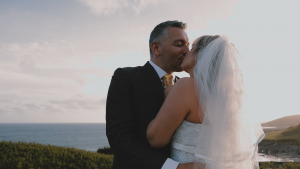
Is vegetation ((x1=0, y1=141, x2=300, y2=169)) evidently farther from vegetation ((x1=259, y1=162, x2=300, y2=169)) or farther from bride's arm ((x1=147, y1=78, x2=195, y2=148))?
bride's arm ((x1=147, y1=78, x2=195, y2=148))

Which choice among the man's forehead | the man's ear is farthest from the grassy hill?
the man's ear

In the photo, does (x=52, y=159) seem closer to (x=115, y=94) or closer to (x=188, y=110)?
(x=115, y=94)

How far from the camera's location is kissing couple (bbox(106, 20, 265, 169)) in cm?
245

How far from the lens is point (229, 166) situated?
8.00ft

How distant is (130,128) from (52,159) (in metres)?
7.85

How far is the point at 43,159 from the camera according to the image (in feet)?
29.7

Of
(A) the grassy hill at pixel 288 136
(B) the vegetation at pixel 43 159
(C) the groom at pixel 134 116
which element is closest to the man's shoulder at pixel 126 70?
(C) the groom at pixel 134 116

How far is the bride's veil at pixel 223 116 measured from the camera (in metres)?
2.43

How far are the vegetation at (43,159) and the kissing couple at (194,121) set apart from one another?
7.11m

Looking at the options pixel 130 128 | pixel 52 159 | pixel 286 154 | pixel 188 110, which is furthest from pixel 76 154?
pixel 286 154

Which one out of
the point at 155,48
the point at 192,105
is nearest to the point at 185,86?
the point at 192,105

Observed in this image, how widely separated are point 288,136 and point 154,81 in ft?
38.9

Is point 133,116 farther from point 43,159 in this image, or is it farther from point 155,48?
point 43,159

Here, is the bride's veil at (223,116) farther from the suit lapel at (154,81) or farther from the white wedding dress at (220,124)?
the suit lapel at (154,81)
